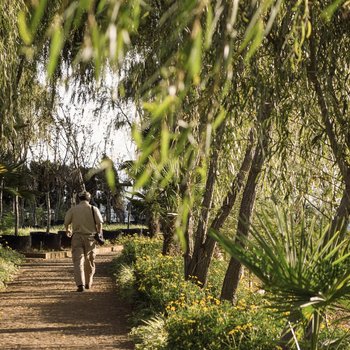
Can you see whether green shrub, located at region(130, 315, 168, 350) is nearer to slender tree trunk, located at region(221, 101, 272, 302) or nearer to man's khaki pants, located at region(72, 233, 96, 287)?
slender tree trunk, located at region(221, 101, 272, 302)

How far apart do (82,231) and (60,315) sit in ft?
6.84

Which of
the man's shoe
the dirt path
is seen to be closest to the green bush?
the dirt path

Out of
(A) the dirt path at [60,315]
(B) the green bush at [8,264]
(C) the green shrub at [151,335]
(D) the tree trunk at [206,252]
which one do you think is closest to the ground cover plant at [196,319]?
(C) the green shrub at [151,335]

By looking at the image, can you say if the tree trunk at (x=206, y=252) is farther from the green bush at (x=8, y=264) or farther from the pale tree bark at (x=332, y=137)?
the pale tree bark at (x=332, y=137)

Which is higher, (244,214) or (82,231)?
(244,214)

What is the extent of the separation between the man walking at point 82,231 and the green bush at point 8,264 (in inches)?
64.8

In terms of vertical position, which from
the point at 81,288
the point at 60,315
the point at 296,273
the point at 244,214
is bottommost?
the point at 60,315

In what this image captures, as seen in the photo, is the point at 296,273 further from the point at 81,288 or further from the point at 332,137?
the point at 81,288

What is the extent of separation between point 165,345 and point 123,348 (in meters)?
0.78

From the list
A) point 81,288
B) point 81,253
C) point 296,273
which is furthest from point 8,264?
point 296,273

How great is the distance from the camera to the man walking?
36.1ft

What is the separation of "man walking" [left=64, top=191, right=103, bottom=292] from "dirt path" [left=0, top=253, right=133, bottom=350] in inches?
16.8

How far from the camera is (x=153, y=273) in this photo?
1066 cm

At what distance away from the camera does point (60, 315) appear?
9.32 m
